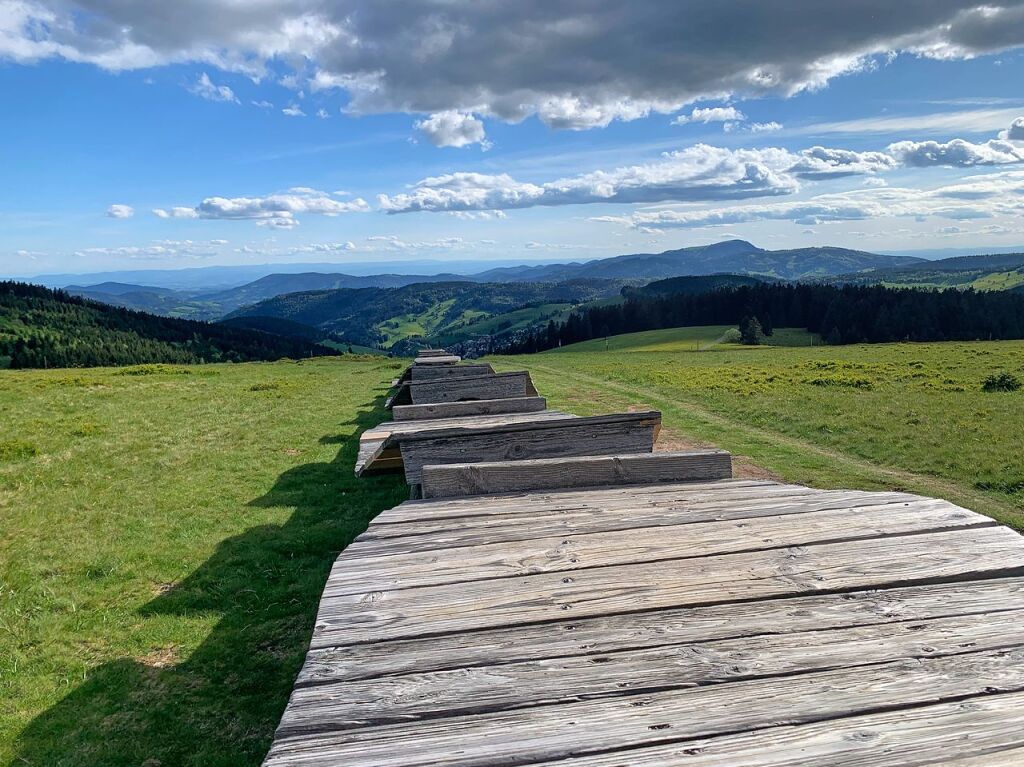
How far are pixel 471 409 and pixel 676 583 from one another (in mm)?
6562

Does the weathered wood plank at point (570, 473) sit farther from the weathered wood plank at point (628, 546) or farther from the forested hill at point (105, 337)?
the forested hill at point (105, 337)

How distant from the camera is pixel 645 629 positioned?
8.90 ft

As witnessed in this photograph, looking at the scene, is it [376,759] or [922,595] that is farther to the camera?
[922,595]

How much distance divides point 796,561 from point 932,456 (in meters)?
14.3

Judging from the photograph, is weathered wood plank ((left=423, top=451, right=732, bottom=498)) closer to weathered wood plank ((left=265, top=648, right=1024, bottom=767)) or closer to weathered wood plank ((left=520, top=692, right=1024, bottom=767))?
weathered wood plank ((left=265, top=648, right=1024, bottom=767))

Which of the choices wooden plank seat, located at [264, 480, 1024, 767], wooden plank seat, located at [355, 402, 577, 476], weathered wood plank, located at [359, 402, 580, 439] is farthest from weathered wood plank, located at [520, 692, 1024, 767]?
weathered wood plank, located at [359, 402, 580, 439]

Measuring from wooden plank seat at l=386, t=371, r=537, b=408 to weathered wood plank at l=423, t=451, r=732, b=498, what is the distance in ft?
21.0

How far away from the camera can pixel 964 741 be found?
197 cm

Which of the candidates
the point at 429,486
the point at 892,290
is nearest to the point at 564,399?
the point at 429,486

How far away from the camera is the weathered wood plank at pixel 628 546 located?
127 inches

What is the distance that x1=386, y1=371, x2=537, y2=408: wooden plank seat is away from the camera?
439 inches

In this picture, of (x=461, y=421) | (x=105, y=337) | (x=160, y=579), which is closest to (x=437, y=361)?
(x=461, y=421)

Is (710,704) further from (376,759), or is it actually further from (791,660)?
(376,759)

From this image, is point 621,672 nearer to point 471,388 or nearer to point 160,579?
point 160,579
